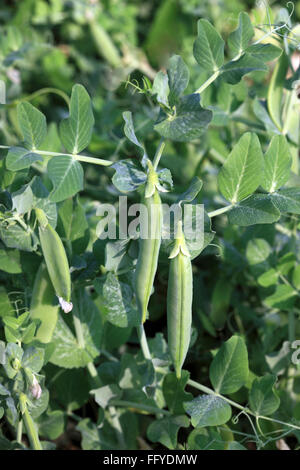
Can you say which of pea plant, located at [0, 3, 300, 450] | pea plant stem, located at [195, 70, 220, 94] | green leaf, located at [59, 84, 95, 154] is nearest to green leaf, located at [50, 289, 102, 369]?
pea plant, located at [0, 3, 300, 450]

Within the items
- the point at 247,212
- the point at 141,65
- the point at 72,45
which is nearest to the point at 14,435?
the point at 247,212

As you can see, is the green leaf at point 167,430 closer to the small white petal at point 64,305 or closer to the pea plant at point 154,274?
the pea plant at point 154,274

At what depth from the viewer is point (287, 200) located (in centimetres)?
68

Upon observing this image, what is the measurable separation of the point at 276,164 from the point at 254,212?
89mm

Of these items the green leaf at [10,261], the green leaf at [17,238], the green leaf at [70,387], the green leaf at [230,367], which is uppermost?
the green leaf at [17,238]

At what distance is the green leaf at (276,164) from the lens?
71 cm

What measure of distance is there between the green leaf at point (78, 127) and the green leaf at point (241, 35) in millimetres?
195

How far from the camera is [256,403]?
28.3 inches

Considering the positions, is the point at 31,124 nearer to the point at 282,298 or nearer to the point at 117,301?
the point at 117,301

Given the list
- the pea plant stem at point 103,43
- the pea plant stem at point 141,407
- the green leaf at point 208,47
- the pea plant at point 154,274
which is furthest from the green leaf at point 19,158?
the pea plant stem at point 103,43

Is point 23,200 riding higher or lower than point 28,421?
higher

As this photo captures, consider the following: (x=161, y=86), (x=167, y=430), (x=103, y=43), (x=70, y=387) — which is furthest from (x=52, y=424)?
(x=103, y=43)

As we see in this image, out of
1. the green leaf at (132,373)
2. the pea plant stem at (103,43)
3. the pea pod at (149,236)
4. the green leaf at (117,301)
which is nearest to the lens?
the pea pod at (149,236)
